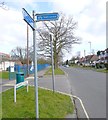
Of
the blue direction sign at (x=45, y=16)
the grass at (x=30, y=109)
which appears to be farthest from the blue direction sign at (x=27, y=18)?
the grass at (x=30, y=109)

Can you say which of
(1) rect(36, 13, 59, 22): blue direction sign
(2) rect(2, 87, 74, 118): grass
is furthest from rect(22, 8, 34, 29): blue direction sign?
(2) rect(2, 87, 74, 118): grass

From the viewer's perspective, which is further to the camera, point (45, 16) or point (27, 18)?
point (45, 16)

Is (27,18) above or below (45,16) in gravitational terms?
below

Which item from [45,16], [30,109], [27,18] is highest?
[45,16]

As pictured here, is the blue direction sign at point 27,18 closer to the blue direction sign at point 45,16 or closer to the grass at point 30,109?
A: the blue direction sign at point 45,16

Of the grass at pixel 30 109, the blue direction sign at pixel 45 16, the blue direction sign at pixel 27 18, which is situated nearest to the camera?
the blue direction sign at pixel 27 18

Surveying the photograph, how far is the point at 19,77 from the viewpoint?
14.2 metres

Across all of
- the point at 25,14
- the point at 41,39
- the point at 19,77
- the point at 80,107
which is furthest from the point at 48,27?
the point at 25,14

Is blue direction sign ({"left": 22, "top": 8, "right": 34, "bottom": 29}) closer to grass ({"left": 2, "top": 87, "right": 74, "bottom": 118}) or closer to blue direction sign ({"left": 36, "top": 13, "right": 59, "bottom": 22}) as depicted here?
blue direction sign ({"left": 36, "top": 13, "right": 59, "bottom": 22})

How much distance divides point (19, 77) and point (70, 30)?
42.1 m

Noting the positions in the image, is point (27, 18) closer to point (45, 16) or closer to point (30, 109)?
point (45, 16)

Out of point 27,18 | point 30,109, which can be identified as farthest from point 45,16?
point 30,109

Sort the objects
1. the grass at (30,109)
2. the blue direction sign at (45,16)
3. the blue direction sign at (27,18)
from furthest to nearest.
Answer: the grass at (30,109), the blue direction sign at (45,16), the blue direction sign at (27,18)

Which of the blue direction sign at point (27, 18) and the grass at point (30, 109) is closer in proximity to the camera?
the blue direction sign at point (27, 18)
